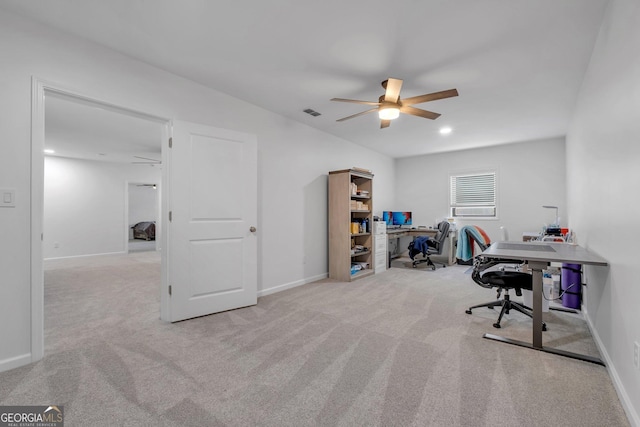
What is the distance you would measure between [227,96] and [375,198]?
393 centimetres

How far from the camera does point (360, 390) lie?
179 cm

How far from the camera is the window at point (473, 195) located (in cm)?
621

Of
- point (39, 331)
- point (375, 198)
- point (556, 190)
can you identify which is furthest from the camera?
point (375, 198)

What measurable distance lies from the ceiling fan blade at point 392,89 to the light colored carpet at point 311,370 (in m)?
2.23

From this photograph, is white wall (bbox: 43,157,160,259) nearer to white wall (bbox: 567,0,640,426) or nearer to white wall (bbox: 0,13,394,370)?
white wall (bbox: 0,13,394,370)

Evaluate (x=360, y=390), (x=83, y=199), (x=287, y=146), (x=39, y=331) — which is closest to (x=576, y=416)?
(x=360, y=390)

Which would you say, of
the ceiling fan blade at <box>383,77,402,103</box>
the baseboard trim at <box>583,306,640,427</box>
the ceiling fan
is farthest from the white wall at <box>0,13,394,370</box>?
the baseboard trim at <box>583,306,640,427</box>

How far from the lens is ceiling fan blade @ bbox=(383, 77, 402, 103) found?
8.81ft

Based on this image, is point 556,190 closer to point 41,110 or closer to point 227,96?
point 227,96

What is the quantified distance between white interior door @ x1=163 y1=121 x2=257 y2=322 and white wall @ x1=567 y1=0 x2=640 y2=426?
10.1ft

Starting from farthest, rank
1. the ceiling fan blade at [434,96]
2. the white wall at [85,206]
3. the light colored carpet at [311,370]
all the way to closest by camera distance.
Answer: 1. the white wall at [85,206]
2. the ceiling fan blade at [434,96]
3. the light colored carpet at [311,370]

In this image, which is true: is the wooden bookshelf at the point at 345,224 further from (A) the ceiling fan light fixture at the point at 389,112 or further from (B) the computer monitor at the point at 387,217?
(A) the ceiling fan light fixture at the point at 389,112

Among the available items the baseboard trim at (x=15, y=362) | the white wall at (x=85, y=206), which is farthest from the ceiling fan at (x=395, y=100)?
the white wall at (x=85, y=206)

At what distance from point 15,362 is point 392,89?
3649 millimetres
